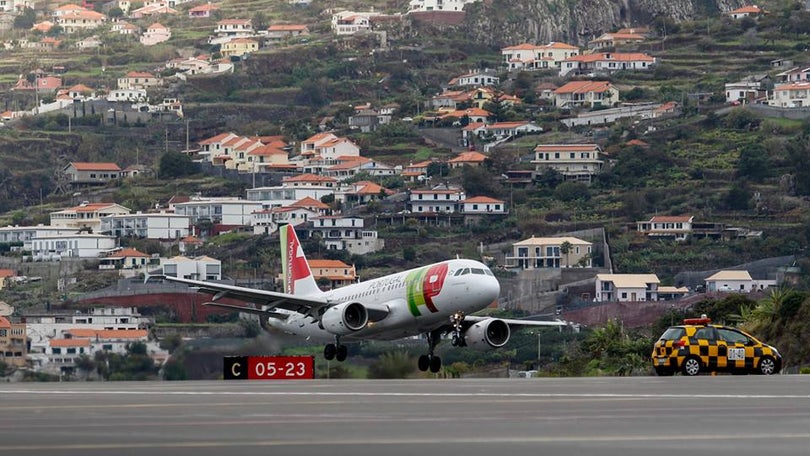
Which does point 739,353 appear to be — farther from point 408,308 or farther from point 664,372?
point 408,308

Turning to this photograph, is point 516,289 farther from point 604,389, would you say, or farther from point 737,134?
point 604,389

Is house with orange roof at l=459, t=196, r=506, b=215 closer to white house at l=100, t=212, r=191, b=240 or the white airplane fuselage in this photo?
white house at l=100, t=212, r=191, b=240

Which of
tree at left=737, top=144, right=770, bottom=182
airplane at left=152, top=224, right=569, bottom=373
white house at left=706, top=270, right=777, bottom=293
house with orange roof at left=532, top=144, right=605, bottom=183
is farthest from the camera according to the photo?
house with orange roof at left=532, top=144, right=605, bottom=183

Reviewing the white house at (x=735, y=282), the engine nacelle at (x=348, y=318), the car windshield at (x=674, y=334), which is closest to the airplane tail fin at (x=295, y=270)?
the engine nacelle at (x=348, y=318)

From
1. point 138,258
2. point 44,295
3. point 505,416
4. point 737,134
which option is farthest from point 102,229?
point 505,416

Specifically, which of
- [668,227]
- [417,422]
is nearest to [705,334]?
[417,422]

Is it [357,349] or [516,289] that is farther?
[516,289]

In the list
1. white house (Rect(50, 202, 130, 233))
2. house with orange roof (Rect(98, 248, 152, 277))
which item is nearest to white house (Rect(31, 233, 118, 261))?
house with orange roof (Rect(98, 248, 152, 277))
